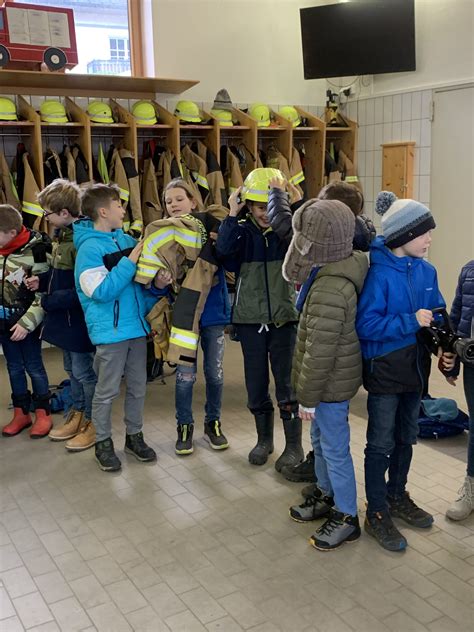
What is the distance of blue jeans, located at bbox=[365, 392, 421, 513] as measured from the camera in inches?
96.8

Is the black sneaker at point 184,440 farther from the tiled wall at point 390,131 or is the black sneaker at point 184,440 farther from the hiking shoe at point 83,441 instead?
the tiled wall at point 390,131

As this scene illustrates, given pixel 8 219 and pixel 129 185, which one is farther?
pixel 129 185

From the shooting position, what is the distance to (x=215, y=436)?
3469 mm

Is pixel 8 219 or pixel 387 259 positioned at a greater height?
pixel 8 219

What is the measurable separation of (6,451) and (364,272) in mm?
2189

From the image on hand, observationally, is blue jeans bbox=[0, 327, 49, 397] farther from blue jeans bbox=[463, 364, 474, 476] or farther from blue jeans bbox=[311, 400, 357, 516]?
blue jeans bbox=[463, 364, 474, 476]

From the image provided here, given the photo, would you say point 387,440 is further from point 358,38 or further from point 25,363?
point 358,38

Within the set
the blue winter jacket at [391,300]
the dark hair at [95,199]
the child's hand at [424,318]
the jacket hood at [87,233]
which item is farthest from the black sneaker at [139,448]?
the child's hand at [424,318]

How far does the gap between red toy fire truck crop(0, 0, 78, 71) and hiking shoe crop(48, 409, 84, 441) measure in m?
2.89

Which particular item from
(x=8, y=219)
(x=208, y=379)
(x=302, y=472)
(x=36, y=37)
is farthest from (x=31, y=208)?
(x=302, y=472)

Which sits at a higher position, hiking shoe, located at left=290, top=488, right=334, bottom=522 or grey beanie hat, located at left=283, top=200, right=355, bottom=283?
grey beanie hat, located at left=283, top=200, right=355, bottom=283

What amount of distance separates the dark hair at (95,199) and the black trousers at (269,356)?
85 cm

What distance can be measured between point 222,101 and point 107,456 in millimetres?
3799

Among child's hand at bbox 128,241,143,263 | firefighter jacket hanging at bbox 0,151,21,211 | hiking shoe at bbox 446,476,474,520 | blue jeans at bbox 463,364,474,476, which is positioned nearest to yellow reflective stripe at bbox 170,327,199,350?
child's hand at bbox 128,241,143,263
